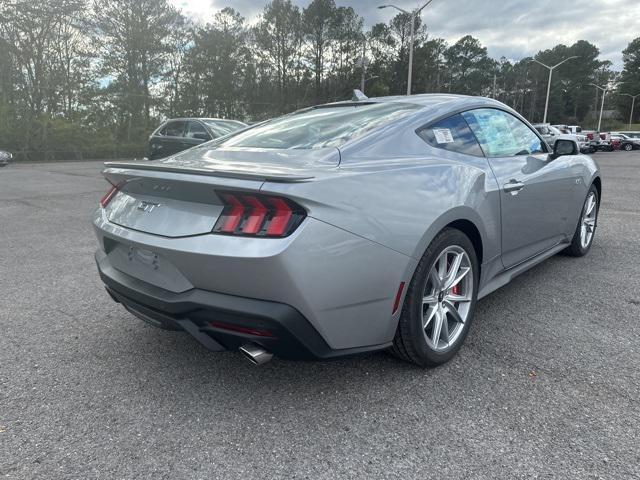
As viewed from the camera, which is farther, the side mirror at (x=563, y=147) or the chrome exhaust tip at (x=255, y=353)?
the side mirror at (x=563, y=147)

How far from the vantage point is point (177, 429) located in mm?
2033

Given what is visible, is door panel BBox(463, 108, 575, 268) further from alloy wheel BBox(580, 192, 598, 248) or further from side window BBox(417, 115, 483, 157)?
alloy wheel BBox(580, 192, 598, 248)

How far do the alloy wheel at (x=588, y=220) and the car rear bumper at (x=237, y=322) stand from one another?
3353 millimetres

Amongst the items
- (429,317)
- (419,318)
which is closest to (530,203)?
(429,317)

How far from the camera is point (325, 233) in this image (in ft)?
6.13

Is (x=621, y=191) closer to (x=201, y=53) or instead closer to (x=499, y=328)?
(x=499, y=328)

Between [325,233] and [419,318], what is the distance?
2.53 feet

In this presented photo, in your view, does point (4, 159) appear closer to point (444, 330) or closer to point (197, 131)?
point (197, 131)

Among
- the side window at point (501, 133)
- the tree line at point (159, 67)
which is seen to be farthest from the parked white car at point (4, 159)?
the side window at point (501, 133)

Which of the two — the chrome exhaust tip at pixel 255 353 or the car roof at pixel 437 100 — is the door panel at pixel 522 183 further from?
the chrome exhaust tip at pixel 255 353

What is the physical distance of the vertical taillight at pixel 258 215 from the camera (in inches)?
72.5

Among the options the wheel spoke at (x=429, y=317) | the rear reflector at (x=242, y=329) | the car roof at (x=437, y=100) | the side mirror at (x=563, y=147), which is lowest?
the wheel spoke at (x=429, y=317)

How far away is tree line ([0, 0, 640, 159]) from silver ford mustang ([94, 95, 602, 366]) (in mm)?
32051

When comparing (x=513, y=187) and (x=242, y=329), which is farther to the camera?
(x=513, y=187)
